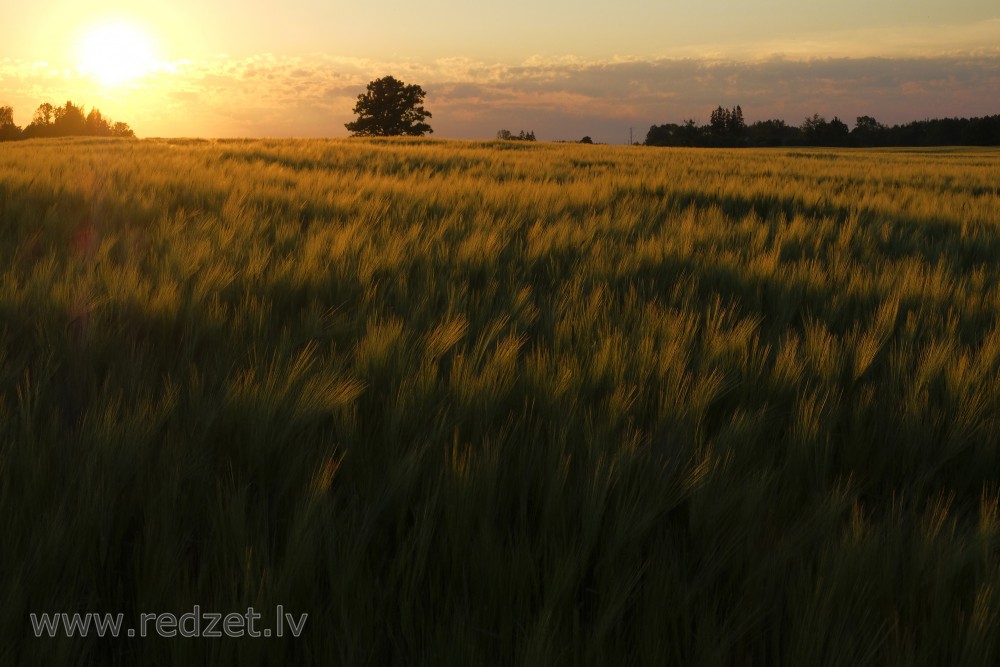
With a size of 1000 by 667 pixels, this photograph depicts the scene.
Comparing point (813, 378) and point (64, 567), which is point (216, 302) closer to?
point (64, 567)

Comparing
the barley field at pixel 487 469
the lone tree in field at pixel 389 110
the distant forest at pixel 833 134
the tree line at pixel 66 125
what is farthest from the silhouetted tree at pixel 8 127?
the barley field at pixel 487 469

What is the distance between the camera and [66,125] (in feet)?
227

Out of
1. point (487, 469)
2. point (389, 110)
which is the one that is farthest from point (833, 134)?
point (487, 469)

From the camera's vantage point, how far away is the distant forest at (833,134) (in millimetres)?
62500

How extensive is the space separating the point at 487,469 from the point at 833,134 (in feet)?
246

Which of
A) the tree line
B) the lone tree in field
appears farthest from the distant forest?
the tree line

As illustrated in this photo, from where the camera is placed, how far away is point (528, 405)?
127cm

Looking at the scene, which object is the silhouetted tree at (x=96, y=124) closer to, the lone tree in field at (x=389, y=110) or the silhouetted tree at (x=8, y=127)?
the silhouetted tree at (x=8, y=127)

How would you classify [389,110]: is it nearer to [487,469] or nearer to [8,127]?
[8,127]

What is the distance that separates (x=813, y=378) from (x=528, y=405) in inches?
27.7

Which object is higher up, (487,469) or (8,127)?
(8,127)

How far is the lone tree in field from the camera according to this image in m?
52.9

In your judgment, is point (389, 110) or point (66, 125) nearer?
point (389, 110)

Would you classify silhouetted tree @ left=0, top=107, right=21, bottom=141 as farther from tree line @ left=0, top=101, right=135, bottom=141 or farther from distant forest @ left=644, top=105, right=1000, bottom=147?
distant forest @ left=644, top=105, right=1000, bottom=147
